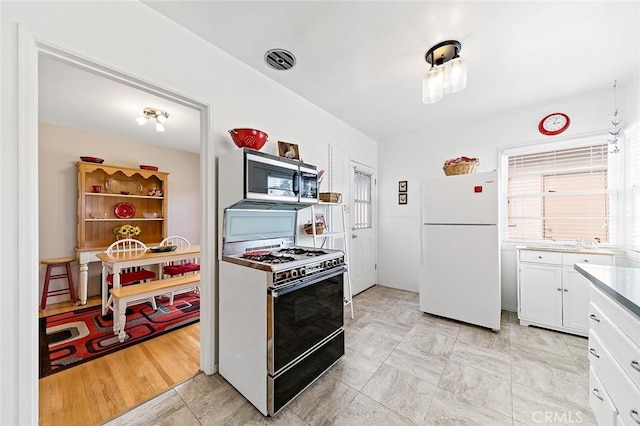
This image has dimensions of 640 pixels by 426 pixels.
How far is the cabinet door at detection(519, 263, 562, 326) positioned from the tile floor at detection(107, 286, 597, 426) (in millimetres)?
178

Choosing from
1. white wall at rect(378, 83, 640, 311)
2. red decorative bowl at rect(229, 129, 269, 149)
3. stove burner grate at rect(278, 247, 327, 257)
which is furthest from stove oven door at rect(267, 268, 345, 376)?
white wall at rect(378, 83, 640, 311)

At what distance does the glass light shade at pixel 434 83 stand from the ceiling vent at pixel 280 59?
1.14 metres

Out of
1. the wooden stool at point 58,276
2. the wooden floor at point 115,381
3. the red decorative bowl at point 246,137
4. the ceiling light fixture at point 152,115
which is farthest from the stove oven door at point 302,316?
the wooden stool at point 58,276

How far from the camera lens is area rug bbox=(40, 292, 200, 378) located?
211cm

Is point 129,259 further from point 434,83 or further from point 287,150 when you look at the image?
point 434,83

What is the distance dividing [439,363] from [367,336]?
0.70 metres

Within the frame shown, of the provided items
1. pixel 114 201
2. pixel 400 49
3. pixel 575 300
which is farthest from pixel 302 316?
pixel 114 201

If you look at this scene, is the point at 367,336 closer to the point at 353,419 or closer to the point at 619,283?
the point at 353,419

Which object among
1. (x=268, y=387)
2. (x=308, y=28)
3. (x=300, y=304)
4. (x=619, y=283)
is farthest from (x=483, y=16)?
(x=268, y=387)

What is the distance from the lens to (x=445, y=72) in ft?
6.02

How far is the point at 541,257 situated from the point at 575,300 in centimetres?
48

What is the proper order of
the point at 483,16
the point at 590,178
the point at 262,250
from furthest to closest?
the point at 590,178 < the point at 262,250 < the point at 483,16

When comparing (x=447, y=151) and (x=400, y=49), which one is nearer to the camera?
(x=400, y=49)

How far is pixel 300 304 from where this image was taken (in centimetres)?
167
